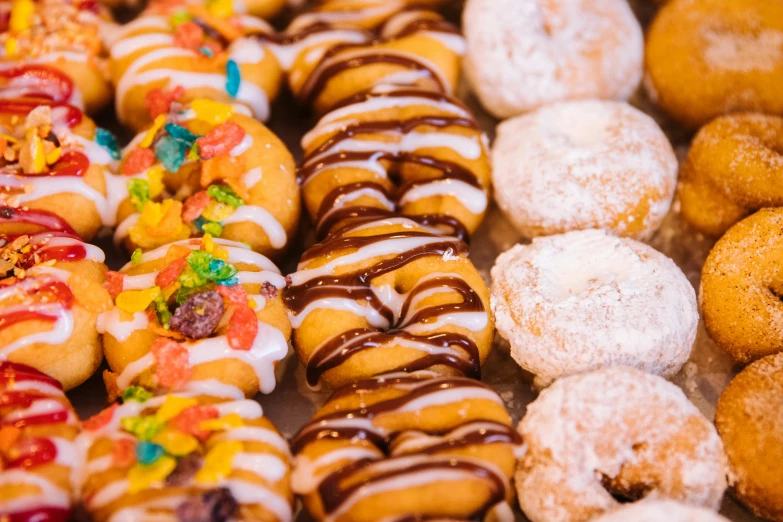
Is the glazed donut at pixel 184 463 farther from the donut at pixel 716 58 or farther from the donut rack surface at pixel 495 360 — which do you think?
the donut at pixel 716 58

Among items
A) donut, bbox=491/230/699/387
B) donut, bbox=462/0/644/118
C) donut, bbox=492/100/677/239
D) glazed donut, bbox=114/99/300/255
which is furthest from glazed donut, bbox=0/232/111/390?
donut, bbox=462/0/644/118

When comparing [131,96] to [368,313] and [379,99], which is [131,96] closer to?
[379,99]

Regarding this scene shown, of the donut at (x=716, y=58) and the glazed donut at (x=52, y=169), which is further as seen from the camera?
the donut at (x=716, y=58)

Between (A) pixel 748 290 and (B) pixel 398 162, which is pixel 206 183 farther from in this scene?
(A) pixel 748 290

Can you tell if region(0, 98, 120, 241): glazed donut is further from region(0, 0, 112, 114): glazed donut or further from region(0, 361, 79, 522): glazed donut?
region(0, 361, 79, 522): glazed donut

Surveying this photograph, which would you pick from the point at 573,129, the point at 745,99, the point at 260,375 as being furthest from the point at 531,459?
the point at 745,99

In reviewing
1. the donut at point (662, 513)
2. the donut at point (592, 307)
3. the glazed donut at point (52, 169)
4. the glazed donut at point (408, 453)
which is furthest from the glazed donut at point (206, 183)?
the donut at point (662, 513)
